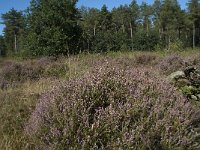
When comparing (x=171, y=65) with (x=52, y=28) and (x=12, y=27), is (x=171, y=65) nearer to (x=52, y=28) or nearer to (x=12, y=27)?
(x=52, y=28)

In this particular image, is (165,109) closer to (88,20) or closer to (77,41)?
(77,41)

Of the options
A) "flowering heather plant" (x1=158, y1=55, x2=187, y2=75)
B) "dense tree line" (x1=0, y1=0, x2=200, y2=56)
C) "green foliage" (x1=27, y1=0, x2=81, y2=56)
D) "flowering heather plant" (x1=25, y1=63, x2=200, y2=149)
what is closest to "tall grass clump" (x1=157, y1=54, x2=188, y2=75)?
"flowering heather plant" (x1=158, y1=55, x2=187, y2=75)

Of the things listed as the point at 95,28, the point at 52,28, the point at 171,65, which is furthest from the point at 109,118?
the point at 95,28

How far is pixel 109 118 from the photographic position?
9.64 ft

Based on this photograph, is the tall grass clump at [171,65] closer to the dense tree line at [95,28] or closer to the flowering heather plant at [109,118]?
the flowering heather plant at [109,118]

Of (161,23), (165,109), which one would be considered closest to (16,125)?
(165,109)

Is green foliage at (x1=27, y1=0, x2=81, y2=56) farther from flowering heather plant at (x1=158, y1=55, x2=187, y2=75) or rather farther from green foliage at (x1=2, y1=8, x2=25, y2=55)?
green foliage at (x1=2, y1=8, x2=25, y2=55)

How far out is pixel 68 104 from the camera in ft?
10.2

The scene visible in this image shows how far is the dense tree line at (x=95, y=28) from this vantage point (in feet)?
74.3

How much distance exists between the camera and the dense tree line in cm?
2264

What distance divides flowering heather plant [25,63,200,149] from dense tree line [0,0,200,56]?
48.9 feet

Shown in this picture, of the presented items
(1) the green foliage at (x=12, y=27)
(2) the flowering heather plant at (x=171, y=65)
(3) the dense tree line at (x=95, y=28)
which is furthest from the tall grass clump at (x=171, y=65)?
(1) the green foliage at (x=12, y=27)

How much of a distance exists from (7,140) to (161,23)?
80.6 meters

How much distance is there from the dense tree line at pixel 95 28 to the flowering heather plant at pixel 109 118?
14919 millimetres
